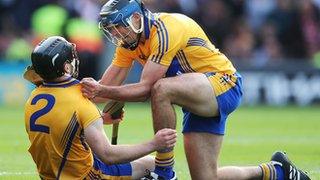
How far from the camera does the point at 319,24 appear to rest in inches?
898

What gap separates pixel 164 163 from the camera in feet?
28.4

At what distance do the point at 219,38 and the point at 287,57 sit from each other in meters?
1.60

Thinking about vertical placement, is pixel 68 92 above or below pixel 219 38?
above

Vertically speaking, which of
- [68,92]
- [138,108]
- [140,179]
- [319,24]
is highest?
[68,92]

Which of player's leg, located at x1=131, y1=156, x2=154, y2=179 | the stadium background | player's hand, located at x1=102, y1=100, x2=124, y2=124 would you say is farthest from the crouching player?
the stadium background

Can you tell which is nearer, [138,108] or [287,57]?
[138,108]

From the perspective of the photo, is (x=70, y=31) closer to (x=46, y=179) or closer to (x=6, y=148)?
(x=6, y=148)

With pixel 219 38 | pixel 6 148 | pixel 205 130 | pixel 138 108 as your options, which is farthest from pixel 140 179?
pixel 219 38

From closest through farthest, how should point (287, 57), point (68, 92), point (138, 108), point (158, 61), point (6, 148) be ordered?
point (68, 92) → point (158, 61) → point (6, 148) → point (138, 108) → point (287, 57)

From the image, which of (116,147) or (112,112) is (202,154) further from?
(116,147)

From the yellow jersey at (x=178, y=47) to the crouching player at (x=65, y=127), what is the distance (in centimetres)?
92

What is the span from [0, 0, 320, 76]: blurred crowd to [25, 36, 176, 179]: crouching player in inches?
541

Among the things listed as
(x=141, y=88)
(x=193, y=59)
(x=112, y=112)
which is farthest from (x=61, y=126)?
(x=193, y=59)

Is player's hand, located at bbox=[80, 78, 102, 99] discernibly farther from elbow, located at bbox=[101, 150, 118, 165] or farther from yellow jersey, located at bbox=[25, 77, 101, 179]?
elbow, located at bbox=[101, 150, 118, 165]
